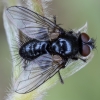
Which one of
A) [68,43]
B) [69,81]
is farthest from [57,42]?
[69,81]

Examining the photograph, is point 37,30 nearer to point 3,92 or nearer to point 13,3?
point 13,3

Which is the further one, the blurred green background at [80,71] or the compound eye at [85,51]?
the blurred green background at [80,71]

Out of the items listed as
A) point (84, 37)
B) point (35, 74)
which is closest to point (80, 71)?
point (84, 37)

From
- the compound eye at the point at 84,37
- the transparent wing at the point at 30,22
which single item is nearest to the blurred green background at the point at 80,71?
the transparent wing at the point at 30,22

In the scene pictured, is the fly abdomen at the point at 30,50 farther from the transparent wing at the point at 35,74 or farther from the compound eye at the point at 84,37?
the compound eye at the point at 84,37

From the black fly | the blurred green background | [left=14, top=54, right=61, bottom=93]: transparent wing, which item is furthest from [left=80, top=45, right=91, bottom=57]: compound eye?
the blurred green background

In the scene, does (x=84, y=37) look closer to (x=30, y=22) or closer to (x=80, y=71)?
(x=30, y=22)
